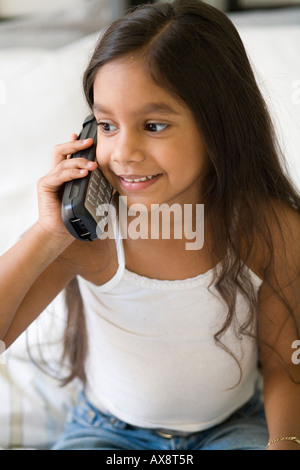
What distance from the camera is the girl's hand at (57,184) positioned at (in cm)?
63

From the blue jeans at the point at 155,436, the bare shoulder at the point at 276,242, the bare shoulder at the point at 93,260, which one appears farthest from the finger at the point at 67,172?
the blue jeans at the point at 155,436

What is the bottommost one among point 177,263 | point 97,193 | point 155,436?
point 155,436

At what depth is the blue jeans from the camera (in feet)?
2.53

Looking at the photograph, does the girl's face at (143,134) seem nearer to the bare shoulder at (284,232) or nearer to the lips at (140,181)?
the lips at (140,181)

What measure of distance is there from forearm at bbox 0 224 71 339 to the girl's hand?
14mm

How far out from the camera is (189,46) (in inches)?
23.0

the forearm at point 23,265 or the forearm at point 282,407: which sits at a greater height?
the forearm at point 23,265

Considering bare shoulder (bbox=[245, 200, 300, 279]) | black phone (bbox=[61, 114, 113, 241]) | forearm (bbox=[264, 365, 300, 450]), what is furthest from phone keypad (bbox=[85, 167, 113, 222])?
forearm (bbox=[264, 365, 300, 450])

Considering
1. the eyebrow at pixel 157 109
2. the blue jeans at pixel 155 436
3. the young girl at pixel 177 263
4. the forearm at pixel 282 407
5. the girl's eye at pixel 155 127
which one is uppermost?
the eyebrow at pixel 157 109

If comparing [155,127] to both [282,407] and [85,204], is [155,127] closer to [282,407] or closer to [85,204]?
[85,204]

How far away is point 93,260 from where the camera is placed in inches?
28.3

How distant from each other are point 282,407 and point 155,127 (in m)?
0.40

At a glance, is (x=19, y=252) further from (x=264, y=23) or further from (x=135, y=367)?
(x=264, y=23)

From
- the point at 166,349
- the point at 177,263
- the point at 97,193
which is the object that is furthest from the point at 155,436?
the point at 97,193
